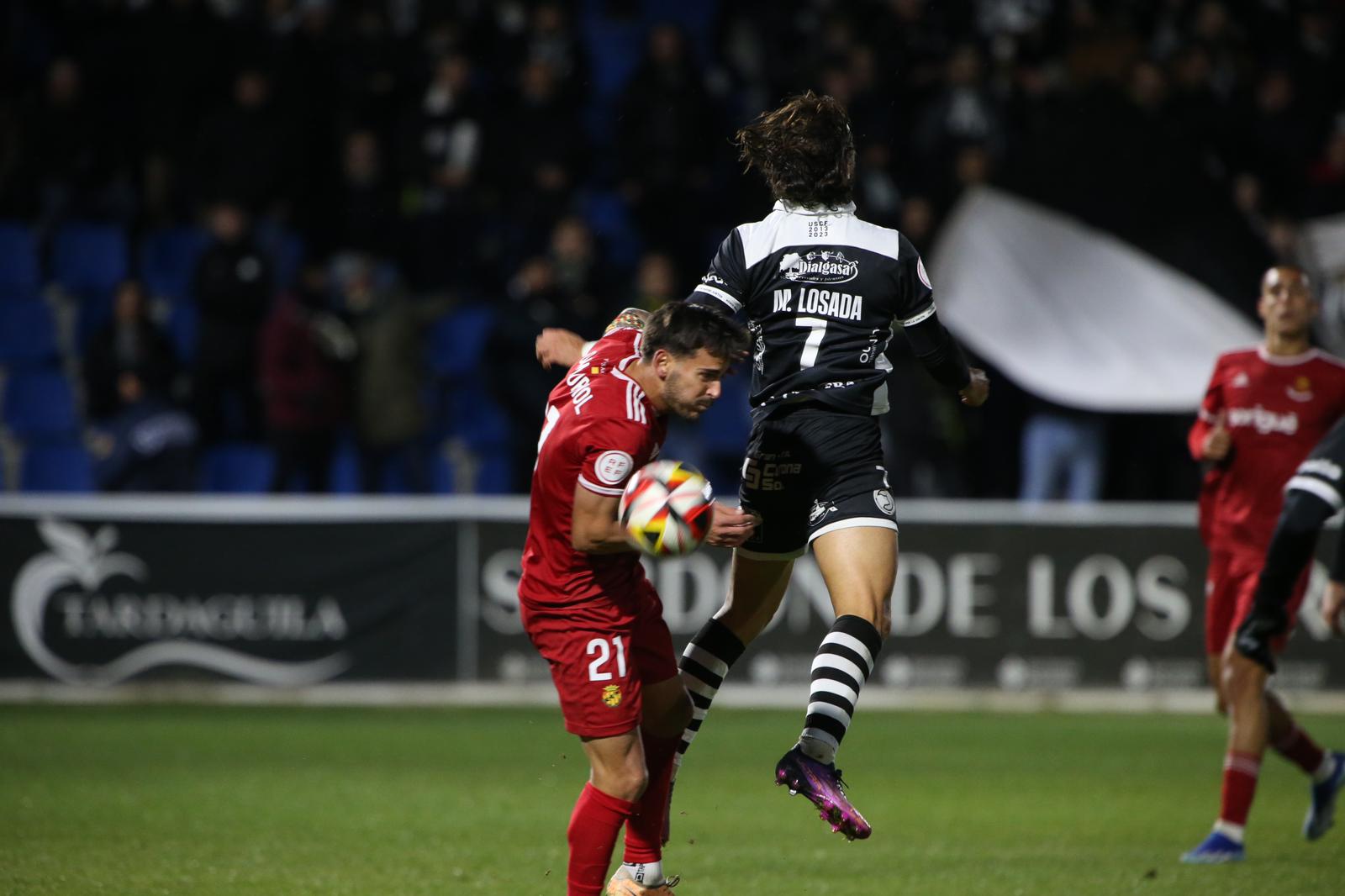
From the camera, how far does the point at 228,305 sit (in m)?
13.8

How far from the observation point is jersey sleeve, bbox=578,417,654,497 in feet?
17.0

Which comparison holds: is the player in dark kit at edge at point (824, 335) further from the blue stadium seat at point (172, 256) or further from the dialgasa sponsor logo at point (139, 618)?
the blue stadium seat at point (172, 256)

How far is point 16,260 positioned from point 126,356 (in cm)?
203

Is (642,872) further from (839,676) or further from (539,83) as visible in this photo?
(539,83)

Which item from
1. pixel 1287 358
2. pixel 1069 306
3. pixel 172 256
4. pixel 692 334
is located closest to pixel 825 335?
pixel 692 334

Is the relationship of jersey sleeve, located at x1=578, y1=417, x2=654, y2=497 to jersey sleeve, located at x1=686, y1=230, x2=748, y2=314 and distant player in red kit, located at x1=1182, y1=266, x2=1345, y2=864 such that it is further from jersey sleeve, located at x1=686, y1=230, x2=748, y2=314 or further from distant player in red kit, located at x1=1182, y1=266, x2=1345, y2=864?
distant player in red kit, located at x1=1182, y1=266, x2=1345, y2=864

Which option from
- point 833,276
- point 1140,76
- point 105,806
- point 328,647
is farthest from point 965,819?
point 1140,76

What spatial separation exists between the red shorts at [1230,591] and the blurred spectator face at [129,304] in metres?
8.90

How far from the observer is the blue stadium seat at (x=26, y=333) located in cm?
1477

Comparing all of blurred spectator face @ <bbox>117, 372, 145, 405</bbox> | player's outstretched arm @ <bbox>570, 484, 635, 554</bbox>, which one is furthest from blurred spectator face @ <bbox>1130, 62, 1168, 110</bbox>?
player's outstretched arm @ <bbox>570, 484, 635, 554</bbox>

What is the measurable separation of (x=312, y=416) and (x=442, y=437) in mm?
1301

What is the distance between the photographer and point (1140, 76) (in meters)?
14.2

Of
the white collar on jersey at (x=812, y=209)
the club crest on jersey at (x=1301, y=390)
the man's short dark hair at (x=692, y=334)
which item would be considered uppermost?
the white collar on jersey at (x=812, y=209)

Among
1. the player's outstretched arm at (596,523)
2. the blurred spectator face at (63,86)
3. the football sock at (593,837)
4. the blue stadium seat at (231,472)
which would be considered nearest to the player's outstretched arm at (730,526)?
the player's outstretched arm at (596,523)
